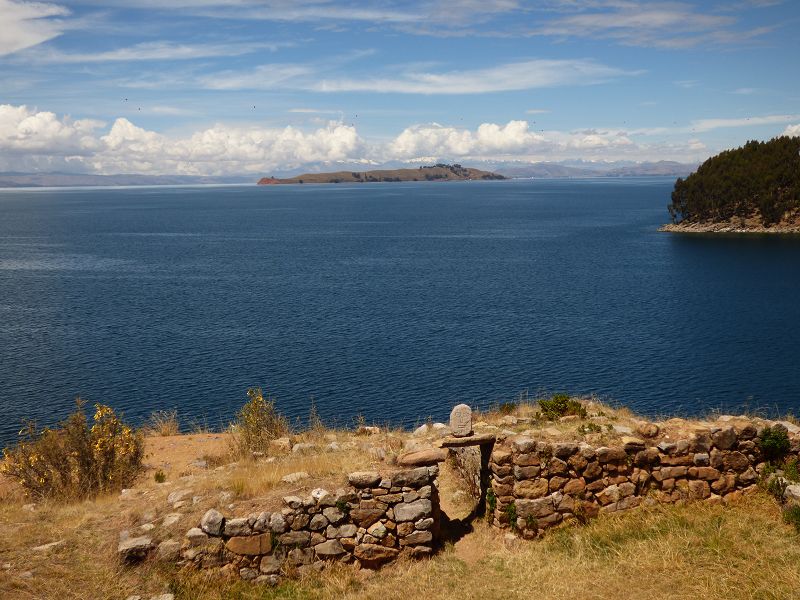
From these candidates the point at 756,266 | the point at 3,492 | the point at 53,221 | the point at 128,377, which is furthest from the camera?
the point at 53,221

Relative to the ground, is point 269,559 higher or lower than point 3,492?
higher

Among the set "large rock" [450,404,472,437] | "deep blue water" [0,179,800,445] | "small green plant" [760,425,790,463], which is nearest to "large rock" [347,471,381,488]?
"large rock" [450,404,472,437]

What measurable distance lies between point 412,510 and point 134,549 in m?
6.20

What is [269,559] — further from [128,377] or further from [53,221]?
[53,221]

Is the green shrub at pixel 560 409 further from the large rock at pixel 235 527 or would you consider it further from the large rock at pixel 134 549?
the large rock at pixel 134 549

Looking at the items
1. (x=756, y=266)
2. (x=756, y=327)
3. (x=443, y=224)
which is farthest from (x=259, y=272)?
(x=443, y=224)

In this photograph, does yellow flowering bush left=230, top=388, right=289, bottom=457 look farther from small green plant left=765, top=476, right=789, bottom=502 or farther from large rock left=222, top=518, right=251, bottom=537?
small green plant left=765, top=476, right=789, bottom=502

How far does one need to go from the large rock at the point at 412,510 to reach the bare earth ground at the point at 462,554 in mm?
1123

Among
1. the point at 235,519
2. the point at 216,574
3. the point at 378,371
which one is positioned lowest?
the point at 378,371

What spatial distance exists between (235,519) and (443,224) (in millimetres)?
155031

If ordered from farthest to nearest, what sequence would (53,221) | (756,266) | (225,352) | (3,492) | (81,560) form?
(53,221), (756,266), (225,352), (3,492), (81,560)

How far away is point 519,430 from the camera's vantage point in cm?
1881

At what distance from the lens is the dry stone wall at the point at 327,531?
603 inches

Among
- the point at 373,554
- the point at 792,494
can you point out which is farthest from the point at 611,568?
the point at 792,494
